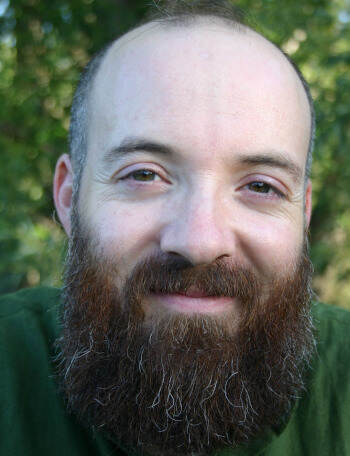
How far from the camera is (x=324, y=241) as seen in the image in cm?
455

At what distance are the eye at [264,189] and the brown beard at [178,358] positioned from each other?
278 millimetres

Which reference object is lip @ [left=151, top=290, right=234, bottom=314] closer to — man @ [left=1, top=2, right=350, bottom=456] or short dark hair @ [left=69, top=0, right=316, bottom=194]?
man @ [left=1, top=2, right=350, bottom=456]

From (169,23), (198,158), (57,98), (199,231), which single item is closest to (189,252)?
(199,231)

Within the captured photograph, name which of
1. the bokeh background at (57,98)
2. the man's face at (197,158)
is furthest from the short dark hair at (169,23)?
the bokeh background at (57,98)

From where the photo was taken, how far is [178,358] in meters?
1.50

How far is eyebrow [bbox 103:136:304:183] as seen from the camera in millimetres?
1563

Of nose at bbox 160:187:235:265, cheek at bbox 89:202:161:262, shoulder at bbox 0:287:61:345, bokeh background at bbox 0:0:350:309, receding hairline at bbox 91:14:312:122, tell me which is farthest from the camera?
bokeh background at bbox 0:0:350:309

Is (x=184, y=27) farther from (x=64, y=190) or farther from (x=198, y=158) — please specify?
(x=64, y=190)

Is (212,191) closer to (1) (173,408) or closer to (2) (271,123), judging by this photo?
(2) (271,123)

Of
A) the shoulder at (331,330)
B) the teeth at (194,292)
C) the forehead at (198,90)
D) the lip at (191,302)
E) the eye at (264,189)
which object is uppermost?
the forehead at (198,90)

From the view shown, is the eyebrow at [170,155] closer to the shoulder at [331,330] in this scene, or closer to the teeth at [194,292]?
the teeth at [194,292]

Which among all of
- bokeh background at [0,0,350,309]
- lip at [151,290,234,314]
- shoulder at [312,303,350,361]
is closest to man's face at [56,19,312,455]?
lip at [151,290,234,314]

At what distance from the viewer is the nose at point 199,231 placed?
1.41 m

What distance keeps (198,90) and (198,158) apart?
0.25m
